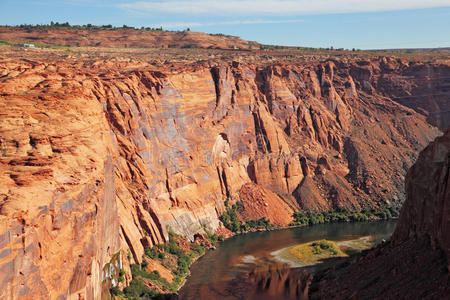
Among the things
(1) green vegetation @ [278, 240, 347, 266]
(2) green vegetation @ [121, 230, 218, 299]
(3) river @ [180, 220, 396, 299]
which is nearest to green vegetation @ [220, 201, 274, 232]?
(3) river @ [180, 220, 396, 299]

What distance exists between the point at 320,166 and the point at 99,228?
6653 centimetres

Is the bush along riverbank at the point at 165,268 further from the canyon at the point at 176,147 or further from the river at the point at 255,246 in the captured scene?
the canyon at the point at 176,147

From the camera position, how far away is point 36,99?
48594 millimetres

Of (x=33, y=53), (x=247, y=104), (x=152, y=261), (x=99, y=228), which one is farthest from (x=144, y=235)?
(x=33, y=53)

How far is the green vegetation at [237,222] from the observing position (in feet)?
301

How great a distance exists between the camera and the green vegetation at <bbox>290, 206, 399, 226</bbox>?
98188 millimetres

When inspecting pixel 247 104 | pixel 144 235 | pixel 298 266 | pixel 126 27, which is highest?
pixel 126 27

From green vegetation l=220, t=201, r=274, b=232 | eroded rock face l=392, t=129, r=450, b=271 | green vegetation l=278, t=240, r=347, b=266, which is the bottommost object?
green vegetation l=278, t=240, r=347, b=266

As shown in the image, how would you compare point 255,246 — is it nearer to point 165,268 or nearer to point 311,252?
point 311,252

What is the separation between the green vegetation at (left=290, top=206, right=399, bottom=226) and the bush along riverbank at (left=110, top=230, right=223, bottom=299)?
18.1 meters

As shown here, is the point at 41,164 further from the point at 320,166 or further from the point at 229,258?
the point at 320,166

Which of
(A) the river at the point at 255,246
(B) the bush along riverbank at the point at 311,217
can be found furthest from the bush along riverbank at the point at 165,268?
(B) the bush along riverbank at the point at 311,217

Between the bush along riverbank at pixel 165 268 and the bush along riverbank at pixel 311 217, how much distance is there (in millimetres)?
6877

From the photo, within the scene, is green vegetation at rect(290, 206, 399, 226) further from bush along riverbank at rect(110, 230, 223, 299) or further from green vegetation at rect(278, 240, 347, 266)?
bush along riverbank at rect(110, 230, 223, 299)
